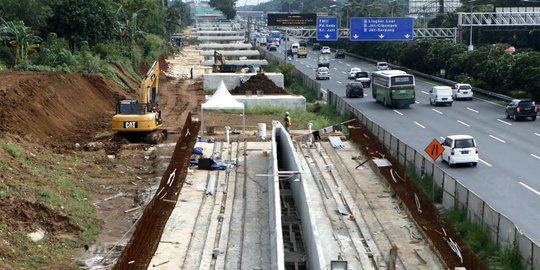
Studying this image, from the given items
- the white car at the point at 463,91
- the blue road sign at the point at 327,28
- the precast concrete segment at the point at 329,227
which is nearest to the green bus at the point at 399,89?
the white car at the point at 463,91

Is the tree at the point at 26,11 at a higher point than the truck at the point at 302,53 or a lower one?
higher

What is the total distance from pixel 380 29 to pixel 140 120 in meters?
41.9

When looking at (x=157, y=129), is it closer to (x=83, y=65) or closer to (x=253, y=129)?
(x=253, y=129)

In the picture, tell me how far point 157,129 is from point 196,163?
22.6 ft

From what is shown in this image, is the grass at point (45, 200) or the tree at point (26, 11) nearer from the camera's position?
the grass at point (45, 200)

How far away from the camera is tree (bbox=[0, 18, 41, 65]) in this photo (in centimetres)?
5772

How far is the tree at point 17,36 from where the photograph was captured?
57.7 meters

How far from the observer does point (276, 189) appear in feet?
92.1

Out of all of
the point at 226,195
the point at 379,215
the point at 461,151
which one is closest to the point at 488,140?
the point at 461,151

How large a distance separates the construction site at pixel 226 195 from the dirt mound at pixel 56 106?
0.39ft

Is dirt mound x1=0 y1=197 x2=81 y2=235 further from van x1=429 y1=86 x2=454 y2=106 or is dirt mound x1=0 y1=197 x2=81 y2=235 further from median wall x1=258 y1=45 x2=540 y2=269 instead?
van x1=429 y1=86 x2=454 y2=106

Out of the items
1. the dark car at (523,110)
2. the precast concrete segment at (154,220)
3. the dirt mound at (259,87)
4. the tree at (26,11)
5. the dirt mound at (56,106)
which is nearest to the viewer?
the precast concrete segment at (154,220)

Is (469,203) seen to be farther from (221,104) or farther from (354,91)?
(354,91)

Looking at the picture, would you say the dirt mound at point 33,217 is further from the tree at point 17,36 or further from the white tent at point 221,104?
the tree at point 17,36
